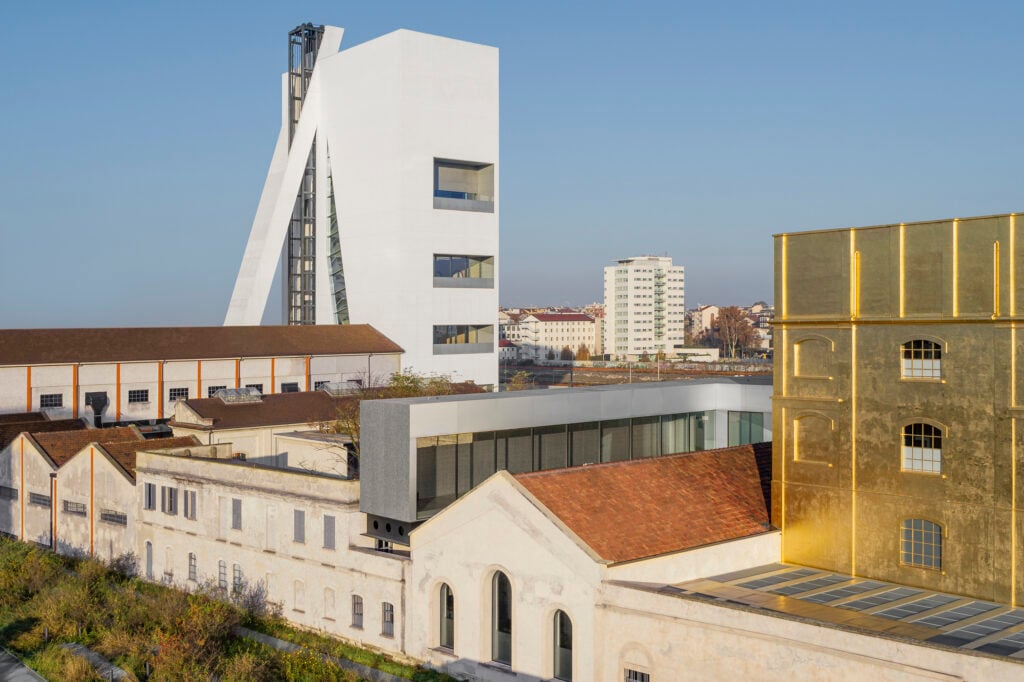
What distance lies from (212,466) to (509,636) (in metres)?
17.1

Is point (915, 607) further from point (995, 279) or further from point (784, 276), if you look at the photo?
point (784, 276)

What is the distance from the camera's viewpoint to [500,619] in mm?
27688

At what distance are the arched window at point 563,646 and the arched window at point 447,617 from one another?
412 centimetres

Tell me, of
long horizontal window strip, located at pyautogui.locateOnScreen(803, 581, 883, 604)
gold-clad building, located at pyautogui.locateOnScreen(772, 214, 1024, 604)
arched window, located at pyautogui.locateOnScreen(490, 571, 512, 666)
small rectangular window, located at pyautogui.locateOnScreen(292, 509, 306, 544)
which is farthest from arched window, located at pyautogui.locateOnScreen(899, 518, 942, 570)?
small rectangular window, located at pyautogui.locateOnScreen(292, 509, 306, 544)

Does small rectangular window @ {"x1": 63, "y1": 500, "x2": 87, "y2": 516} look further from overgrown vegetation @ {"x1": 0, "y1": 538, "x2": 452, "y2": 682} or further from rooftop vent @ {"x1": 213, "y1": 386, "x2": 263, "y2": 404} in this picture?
rooftop vent @ {"x1": 213, "y1": 386, "x2": 263, "y2": 404}

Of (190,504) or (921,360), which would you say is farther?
(190,504)

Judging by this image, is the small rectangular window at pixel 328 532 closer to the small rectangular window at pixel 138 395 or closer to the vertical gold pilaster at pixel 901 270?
the vertical gold pilaster at pixel 901 270

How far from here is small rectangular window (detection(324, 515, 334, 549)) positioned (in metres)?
34.3

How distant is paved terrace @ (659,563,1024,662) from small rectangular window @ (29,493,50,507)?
1368 inches

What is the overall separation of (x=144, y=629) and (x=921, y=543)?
26079mm

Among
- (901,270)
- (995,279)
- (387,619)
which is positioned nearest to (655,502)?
(901,270)

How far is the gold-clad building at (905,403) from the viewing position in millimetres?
25500

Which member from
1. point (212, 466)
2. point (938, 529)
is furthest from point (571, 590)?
point (212, 466)

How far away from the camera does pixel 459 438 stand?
31.8 metres
